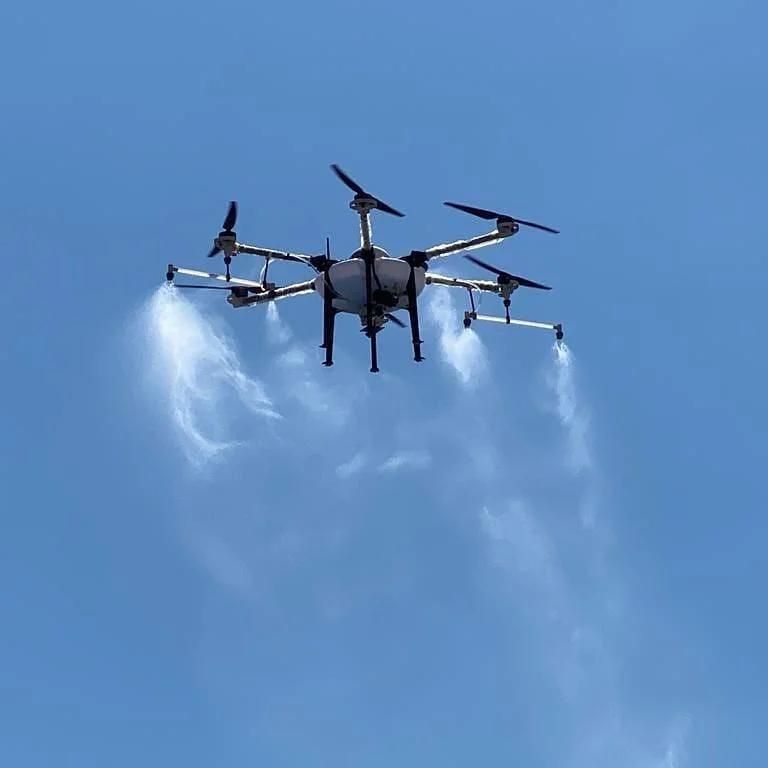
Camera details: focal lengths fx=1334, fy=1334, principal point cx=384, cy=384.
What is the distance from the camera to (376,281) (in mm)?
121562

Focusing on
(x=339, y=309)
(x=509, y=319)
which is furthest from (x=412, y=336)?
(x=509, y=319)

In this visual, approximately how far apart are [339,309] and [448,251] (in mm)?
11636

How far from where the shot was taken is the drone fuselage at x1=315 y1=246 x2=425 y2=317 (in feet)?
399

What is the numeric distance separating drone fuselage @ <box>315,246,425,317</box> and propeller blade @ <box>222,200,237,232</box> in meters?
11.1

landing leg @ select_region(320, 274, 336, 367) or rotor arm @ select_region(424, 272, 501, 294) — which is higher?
rotor arm @ select_region(424, 272, 501, 294)

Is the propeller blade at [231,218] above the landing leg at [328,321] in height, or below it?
Result: above

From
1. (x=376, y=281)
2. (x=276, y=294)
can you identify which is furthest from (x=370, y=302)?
(x=276, y=294)

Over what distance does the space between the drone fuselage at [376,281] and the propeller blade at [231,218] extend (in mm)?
11097

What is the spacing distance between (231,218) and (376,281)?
53.1ft

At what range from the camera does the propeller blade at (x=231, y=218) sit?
126m

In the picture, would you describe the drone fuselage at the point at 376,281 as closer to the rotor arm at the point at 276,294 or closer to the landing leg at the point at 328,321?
the landing leg at the point at 328,321

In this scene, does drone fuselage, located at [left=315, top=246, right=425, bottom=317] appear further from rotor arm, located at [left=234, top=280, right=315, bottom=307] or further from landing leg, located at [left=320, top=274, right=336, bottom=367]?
rotor arm, located at [left=234, top=280, right=315, bottom=307]

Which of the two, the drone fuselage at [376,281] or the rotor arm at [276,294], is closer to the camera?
the drone fuselage at [376,281]

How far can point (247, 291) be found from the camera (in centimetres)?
13712
